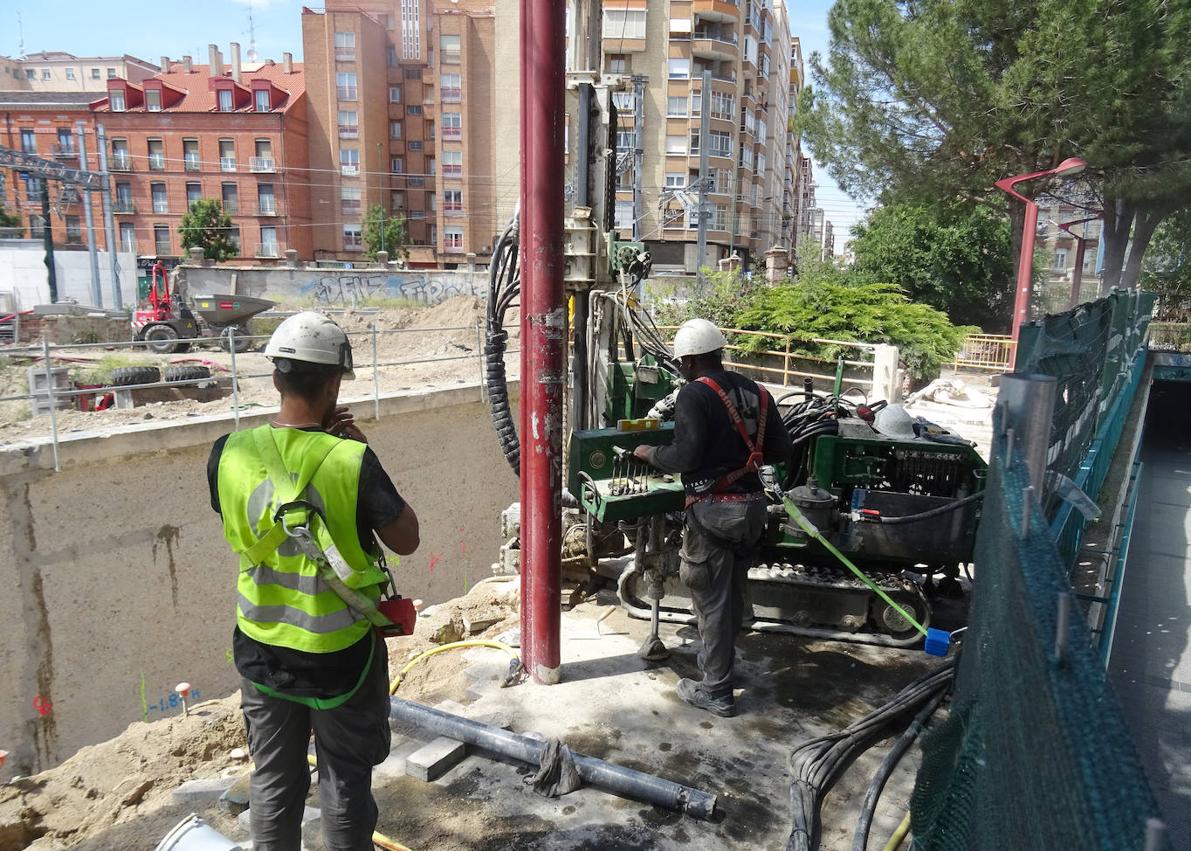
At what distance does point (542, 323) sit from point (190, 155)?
5666cm

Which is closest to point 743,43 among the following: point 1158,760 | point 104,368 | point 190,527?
point 104,368

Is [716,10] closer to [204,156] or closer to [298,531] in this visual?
[204,156]

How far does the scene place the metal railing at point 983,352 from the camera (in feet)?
71.7

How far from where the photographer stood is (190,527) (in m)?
9.55

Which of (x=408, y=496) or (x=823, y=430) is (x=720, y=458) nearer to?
(x=823, y=430)

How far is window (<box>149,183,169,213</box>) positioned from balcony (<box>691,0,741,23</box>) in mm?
35136

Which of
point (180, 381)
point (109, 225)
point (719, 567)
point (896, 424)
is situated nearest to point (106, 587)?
point (180, 381)

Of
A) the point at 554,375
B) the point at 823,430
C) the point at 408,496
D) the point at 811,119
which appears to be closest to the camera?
the point at 554,375

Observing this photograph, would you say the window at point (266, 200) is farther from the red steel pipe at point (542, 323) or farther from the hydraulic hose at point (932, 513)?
the hydraulic hose at point (932, 513)

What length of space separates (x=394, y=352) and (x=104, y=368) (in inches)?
398

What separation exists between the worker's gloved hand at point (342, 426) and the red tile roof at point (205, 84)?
5580cm

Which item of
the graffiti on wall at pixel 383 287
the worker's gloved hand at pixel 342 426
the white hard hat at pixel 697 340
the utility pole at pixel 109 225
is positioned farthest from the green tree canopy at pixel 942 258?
the utility pole at pixel 109 225

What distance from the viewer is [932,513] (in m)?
4.83

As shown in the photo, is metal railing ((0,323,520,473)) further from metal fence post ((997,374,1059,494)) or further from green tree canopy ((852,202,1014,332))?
green tree canopy ((852,202,1014,332))
